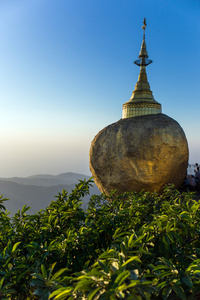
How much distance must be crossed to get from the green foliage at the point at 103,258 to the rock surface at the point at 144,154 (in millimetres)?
7483

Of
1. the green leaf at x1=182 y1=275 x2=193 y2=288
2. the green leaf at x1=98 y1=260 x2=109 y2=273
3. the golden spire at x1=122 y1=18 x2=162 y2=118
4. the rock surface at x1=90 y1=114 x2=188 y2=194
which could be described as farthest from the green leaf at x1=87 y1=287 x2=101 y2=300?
the golden spire at x1=122 y1=18 x2=162 y2=118

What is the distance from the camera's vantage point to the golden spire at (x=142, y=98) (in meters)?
13.9

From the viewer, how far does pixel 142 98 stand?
568 inches

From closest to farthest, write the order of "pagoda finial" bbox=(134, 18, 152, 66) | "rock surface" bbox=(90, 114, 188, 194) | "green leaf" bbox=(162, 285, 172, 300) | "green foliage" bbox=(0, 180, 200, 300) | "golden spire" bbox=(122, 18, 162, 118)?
1. "green foliage" bbox=(0, 180, 200, 300)
2. "green leaf" bbox=(162, 285, 172, 300)
3. "rock surface" bbox=(90, 114, 188, 194)
4. "golden spire" bbox=(122, 18, 162, 118)
5. "pagoda finial" bbox=(134, 18, 152, 66)

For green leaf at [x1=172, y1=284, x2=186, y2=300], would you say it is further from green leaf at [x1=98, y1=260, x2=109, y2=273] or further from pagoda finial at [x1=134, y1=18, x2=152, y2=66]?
pagoda finial at [x1=134, y1=18, x2=152, y2=66]

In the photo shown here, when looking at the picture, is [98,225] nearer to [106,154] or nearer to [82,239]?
[82,239]

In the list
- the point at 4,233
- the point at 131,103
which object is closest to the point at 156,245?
the point at 4,233

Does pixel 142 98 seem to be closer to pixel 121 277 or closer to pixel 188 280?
pixel 188 280

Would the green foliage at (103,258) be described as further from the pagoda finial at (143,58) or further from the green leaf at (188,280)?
the pagoda finial at (143,58)

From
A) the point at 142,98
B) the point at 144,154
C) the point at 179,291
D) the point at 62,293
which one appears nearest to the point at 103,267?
the point at 62,293

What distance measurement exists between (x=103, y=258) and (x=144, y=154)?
988 cm

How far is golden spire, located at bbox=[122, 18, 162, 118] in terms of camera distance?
13867mm

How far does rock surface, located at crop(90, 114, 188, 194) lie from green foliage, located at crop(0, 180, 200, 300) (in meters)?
7.48

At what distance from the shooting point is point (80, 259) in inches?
113
